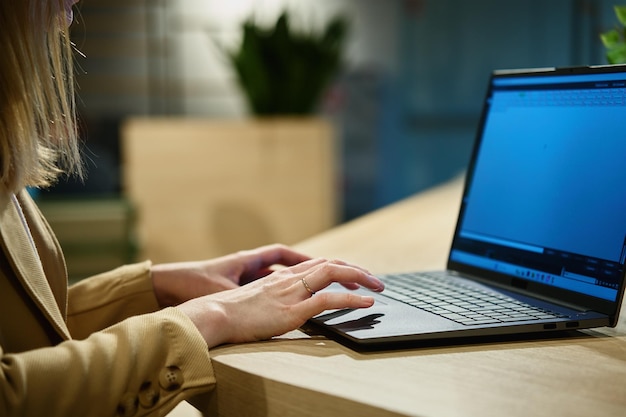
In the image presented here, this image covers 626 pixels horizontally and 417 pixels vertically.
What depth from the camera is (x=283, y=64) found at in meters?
3.45

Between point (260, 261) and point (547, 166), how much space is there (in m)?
0.36

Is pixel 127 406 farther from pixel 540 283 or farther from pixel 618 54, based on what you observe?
pixel 618 54

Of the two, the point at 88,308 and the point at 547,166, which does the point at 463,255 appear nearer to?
the point at 547,166

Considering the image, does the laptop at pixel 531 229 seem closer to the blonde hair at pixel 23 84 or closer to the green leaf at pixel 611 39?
the green leaf at pixel 611 39

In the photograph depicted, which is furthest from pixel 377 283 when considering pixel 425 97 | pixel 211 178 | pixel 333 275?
pixel 425 97

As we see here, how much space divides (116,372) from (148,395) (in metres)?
0.03

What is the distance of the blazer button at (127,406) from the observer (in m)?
0.65

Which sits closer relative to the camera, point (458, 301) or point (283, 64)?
point (458, 301)

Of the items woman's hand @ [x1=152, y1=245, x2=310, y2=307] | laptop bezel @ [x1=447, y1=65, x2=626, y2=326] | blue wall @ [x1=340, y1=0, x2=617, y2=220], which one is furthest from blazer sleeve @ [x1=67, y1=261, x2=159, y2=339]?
blue wall @ [x1=340, y1=0, x2=617, y2=220]

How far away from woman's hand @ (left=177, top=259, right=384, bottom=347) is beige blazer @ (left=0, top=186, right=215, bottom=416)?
3 centimetres

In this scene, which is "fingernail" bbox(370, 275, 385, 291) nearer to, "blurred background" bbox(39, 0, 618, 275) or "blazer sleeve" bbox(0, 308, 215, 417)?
"blazer sleeve" bbox(0, 308, 215, 417)

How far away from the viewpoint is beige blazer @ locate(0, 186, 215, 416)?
61cm

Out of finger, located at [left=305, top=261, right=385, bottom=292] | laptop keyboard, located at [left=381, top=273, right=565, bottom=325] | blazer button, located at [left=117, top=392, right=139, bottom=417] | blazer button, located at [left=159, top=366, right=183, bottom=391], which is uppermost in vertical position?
finger, located at [left=305, top=261, right=385, bottom=292]

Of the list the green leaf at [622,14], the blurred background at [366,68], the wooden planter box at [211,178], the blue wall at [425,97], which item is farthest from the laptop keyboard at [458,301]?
the blue wall at [425,97]
